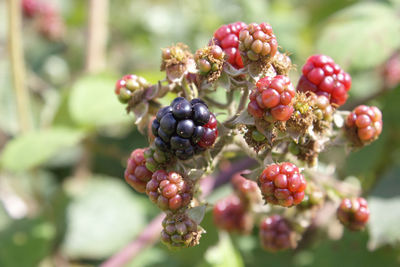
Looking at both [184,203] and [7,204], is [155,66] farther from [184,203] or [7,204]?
[184,203]

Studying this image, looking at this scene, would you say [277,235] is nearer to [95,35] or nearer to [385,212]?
[385,212]

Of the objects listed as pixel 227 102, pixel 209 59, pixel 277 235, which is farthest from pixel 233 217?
pixel 209 59

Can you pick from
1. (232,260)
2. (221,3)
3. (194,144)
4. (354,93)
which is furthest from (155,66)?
(194,144)

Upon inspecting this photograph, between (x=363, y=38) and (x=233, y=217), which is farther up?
(x=363, y=38)

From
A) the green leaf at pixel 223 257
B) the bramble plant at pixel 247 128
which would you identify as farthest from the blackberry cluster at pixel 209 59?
the green leaf at pixel 223 257

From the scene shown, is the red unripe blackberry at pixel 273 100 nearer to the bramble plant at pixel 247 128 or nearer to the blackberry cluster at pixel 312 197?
the bramble plant at pixel 247 128

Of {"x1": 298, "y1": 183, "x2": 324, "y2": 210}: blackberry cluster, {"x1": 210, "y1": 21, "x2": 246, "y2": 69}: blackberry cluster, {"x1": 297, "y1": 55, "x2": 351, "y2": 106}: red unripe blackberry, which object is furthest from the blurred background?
{"x1": 210, "y1": 21, "x2": 246, "y2": 69}: blackberry cluster

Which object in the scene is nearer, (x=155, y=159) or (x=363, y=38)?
(x=155, y=159)
